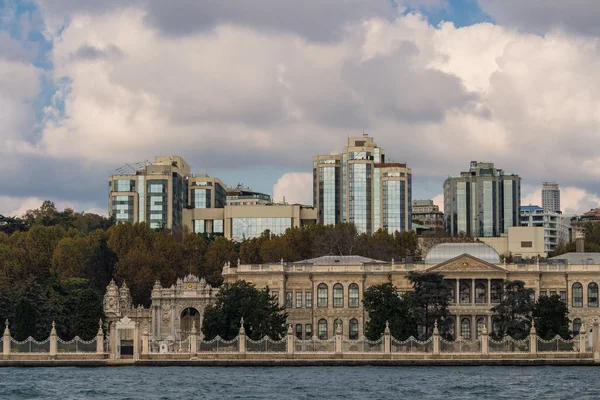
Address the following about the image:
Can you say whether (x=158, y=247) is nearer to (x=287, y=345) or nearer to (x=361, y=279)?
(x=361, y=279)

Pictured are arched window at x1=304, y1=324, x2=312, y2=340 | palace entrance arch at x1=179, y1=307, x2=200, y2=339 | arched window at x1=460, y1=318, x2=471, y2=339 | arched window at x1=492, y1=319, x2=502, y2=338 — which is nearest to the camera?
arched window at x1=492, y1=319, x2=502, y2=338

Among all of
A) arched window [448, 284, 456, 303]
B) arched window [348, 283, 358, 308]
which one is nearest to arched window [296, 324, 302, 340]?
arched window [348, 283, 358, 308]

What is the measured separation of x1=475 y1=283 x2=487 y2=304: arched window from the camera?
141000 mm

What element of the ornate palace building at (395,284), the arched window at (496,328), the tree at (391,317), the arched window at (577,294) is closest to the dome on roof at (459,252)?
the ornate palace building at (395,284)

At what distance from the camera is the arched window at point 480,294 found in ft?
463

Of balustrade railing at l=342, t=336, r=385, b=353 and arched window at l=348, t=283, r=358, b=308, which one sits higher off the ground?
arched window at l=348, t=283, r=358, b=308

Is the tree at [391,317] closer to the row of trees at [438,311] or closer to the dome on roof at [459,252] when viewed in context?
the row of trees at [438,311]

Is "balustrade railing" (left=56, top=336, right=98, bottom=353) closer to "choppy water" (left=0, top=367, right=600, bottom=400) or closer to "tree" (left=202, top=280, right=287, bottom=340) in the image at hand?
"choppy water" (left=0, top=367, right=600, bottom=400)

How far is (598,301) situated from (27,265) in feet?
180

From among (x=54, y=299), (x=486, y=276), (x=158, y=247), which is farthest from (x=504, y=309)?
(x=158, y=247)

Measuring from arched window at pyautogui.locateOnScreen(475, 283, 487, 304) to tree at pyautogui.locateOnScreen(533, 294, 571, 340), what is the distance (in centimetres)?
1672

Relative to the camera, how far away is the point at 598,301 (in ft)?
463

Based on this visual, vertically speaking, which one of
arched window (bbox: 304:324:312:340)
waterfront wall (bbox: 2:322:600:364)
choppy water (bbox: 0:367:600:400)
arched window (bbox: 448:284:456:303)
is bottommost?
choppy water (bbox: 0:367:600:400)

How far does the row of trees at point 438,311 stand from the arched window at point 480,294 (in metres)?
6.20
